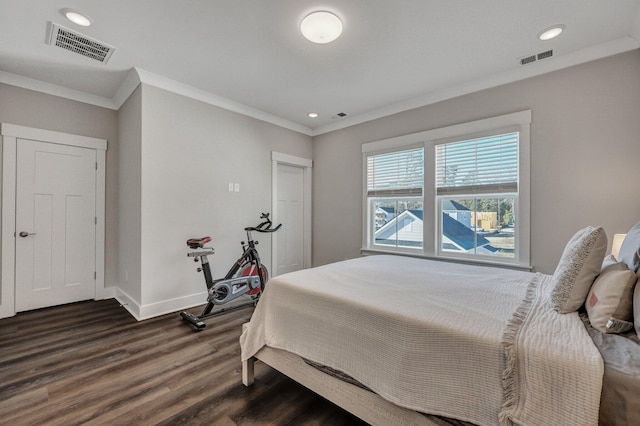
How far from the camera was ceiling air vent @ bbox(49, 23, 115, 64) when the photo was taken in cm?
234

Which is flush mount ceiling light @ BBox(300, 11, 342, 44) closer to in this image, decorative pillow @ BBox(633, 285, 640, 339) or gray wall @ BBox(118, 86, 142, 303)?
gray wall @ BBox(118, 86, 142, 303)

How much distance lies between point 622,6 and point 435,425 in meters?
3.11

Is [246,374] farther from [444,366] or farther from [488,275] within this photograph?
[488,275]

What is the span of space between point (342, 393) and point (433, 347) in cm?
60

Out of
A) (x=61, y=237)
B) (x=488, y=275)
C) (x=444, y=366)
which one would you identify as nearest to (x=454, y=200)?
(x=488, y=275)

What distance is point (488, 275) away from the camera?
2064 millimetres

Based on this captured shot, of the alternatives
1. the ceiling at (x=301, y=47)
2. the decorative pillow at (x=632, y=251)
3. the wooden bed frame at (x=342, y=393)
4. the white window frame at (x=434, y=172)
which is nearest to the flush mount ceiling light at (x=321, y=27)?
the ceiling at (x=301, y=47)

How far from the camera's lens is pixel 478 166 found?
3197 mm

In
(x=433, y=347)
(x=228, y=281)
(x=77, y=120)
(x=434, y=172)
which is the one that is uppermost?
(x=77, y=120)

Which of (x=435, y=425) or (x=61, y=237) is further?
(x=61, y=237)

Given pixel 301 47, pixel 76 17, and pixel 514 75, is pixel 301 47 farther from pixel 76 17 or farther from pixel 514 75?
pixel 514 75

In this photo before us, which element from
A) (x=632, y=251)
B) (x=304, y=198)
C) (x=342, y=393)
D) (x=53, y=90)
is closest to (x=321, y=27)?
(x=632, y=251)

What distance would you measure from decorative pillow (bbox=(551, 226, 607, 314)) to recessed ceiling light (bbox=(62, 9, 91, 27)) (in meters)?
3.64

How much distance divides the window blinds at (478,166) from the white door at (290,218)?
7.62 ft
